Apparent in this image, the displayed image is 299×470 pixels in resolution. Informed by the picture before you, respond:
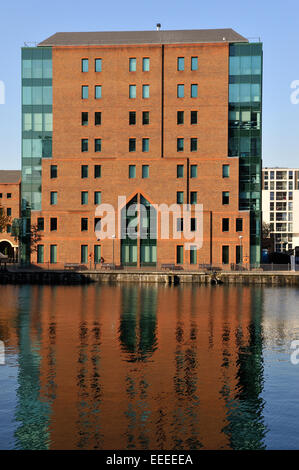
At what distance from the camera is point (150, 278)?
83.6m

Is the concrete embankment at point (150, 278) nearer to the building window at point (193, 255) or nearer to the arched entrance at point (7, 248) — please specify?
the building window at point (193, 255)

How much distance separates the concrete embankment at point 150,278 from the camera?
83375 millimetres

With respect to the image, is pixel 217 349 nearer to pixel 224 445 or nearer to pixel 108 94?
pixel 224 445

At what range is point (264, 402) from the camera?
24344 millimetres

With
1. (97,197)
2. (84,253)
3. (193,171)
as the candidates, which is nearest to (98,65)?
(97,197)

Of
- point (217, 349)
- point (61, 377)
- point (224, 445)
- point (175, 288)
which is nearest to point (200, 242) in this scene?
point (175, 288)

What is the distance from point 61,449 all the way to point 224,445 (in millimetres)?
5197

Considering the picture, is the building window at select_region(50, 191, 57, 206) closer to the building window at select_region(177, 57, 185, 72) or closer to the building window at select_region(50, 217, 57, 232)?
the building window at select_region(50, 217, 57, 232)

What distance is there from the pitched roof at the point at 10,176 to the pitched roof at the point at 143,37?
46979 mm

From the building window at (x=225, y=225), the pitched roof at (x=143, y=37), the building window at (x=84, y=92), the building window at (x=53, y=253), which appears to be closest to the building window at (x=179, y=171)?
the building window at (x=225, y=225)

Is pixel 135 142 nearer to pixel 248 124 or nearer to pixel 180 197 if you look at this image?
pixel 180 197

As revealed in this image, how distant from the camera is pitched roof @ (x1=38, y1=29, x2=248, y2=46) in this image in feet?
304

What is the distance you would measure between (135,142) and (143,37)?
17.0 meters

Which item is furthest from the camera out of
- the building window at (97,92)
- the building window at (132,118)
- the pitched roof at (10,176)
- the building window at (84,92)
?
the pitched roof at (10,176)
